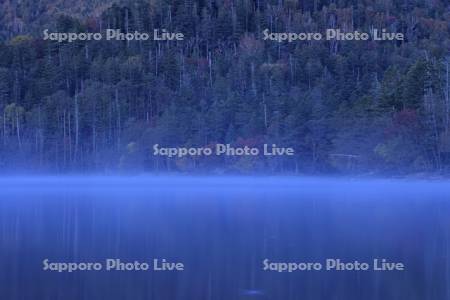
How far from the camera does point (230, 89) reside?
62.5 m

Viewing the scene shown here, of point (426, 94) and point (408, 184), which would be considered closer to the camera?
point (408, 184)

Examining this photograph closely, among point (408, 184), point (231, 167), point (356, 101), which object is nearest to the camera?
point (408, 184)

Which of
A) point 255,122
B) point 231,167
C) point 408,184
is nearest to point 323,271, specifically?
point 408,184

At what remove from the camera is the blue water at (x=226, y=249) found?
9.06m

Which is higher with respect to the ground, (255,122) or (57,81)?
(57,81)

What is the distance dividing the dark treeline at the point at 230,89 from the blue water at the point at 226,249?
2765 cm

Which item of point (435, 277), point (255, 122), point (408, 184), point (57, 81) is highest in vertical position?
point (57, 81)

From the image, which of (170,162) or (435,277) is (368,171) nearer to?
(170,162)

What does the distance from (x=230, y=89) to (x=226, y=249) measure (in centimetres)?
5105

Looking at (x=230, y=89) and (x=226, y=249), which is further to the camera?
(x=230, y=89)

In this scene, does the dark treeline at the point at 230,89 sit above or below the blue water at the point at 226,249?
above

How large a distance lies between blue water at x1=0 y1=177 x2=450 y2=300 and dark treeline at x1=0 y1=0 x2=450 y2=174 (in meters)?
27.6

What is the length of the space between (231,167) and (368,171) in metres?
10.3

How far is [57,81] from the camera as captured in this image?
70.5 m
